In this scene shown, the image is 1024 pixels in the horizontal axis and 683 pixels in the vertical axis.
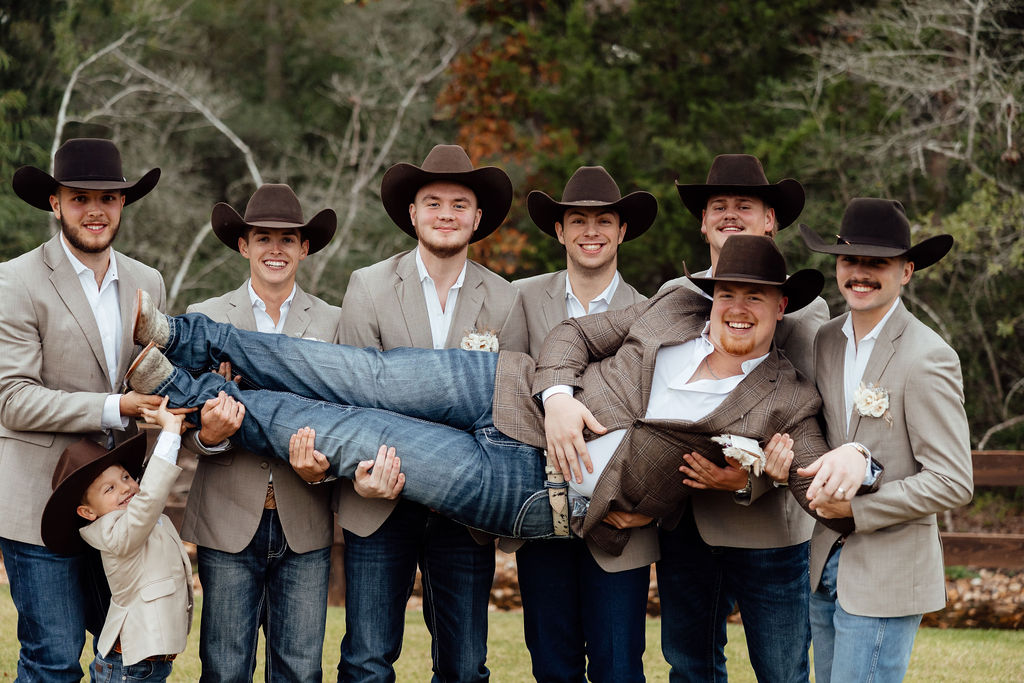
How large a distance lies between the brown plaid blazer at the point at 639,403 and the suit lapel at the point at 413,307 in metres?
0.38

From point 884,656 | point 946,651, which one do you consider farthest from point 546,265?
point 884,656

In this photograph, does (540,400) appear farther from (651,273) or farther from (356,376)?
(651,273)

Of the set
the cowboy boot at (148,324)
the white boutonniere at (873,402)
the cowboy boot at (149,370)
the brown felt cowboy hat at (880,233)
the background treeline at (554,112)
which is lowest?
the white boutonniere at (873,402)

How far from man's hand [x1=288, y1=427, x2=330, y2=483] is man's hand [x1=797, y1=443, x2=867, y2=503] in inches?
70.9

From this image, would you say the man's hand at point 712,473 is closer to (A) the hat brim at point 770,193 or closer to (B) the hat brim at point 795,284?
(B) the hat brim at point 795,284

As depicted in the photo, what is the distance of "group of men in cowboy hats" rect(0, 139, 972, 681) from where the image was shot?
140 inches

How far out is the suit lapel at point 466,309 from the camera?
14.1ft

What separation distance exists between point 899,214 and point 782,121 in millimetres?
8445

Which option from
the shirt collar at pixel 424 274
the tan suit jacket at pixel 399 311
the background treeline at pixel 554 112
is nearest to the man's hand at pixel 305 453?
the tan suit jacket at pixel 399 311

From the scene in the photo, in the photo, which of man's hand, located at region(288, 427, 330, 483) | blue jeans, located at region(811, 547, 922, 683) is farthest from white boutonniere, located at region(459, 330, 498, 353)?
blue jeans, located at region(811, 547, 922, 683)

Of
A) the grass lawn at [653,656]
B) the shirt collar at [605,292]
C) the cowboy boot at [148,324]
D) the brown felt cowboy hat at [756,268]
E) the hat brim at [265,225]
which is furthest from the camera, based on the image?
the grass lawn at [653,656]

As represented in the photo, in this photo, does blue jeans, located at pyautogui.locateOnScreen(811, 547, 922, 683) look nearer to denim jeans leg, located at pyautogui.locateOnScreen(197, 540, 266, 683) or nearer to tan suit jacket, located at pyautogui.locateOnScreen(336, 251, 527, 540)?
tan suit jacket, located at pyautogui.locateOnScreen(336, 251, 527, 540)

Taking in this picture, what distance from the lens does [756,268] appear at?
149 inches

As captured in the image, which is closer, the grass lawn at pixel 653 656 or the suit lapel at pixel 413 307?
the suit lapel at pixel 413 307
